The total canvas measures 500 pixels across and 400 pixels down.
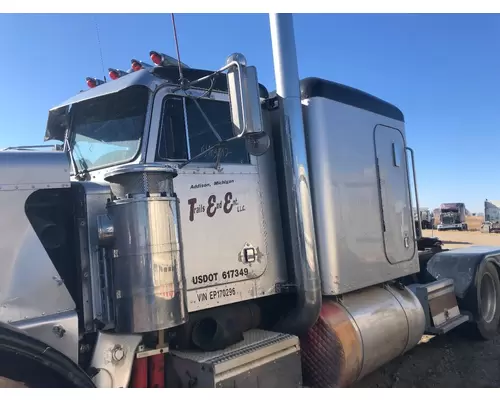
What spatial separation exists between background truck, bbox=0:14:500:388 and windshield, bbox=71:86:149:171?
1 cm

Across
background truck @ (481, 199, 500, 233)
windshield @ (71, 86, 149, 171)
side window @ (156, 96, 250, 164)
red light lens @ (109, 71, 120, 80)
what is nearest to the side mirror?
side window @ (156, 96, 250, 164)

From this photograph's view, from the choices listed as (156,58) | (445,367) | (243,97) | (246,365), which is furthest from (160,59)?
(445,367)

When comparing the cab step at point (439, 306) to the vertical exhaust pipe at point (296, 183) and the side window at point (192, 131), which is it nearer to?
the vertical exhaust pipe at point (296, 183)

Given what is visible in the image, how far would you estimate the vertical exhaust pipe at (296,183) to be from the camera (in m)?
3.54

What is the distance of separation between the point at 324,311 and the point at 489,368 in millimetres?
2383

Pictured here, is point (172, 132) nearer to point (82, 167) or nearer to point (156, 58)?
point (156, 58)

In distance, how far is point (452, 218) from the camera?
3111cm

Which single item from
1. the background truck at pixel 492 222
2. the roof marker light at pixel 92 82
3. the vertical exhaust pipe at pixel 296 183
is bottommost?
the background truck at pixel 492 222

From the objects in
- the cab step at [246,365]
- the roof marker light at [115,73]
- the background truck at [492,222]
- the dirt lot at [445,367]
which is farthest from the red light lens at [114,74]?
the background truck at [492,222]

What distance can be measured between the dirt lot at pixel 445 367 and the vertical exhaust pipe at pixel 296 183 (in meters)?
1.46

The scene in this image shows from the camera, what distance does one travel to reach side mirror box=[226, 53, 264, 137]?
2670mm

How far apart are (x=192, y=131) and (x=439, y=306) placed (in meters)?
3.63

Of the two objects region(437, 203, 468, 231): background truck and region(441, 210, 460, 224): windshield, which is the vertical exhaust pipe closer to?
region(437, 203, 468, 231): background truck
